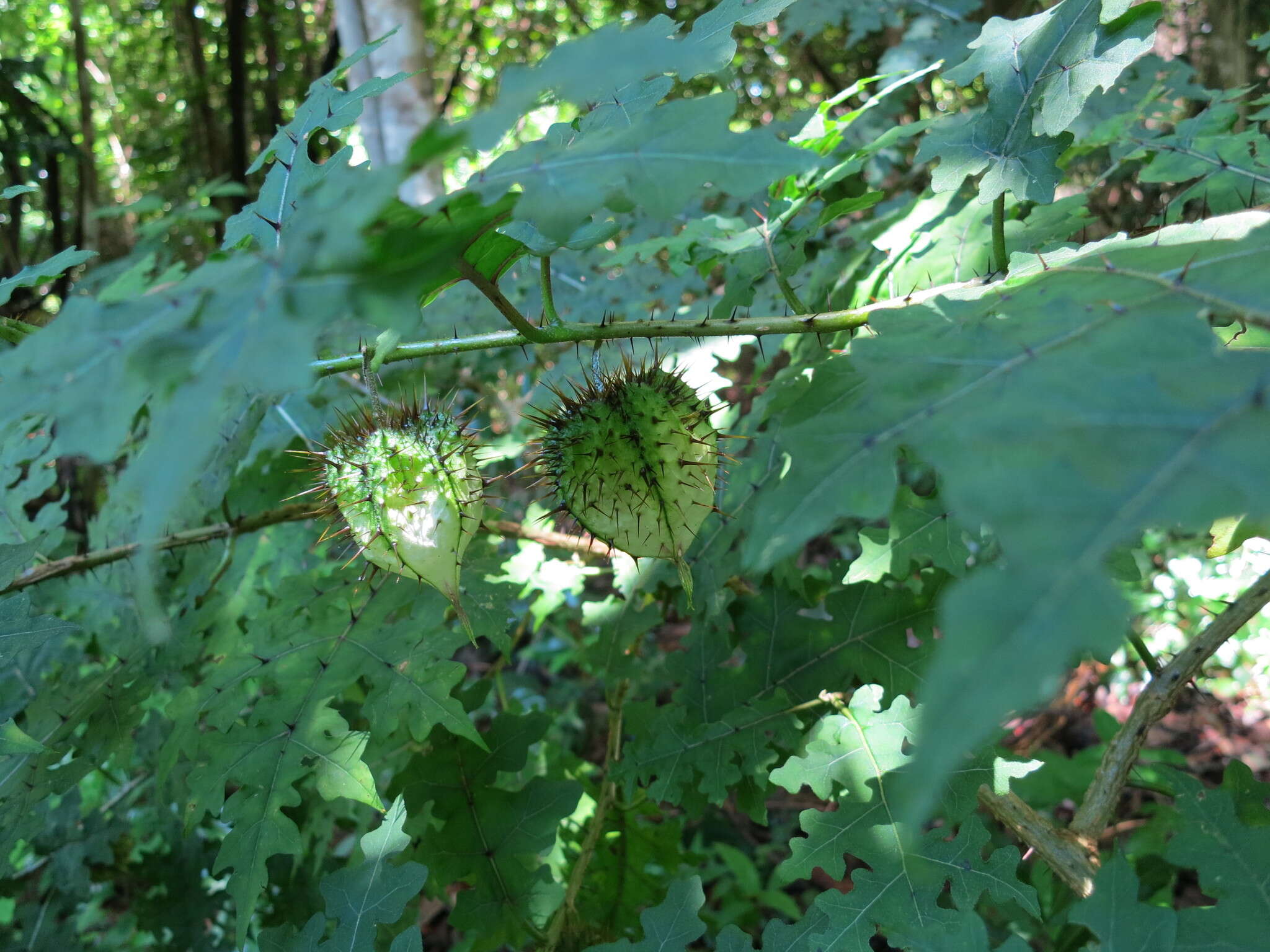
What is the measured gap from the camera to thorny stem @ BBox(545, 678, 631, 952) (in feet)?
5.42

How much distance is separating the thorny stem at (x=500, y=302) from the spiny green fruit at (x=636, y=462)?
20 cm

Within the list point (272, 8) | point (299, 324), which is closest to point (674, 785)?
point (299, 324)

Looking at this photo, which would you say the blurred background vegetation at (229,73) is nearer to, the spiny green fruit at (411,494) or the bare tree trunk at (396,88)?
the bare tree trunk at (396,88)

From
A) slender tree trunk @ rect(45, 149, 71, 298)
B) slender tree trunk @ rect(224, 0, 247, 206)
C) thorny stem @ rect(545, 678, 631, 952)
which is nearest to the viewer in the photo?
thorny stem @ rect(545, 678, 631, 952)

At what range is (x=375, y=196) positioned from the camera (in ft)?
2.15

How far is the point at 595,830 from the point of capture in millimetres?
1816

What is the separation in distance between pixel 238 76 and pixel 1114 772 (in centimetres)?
660

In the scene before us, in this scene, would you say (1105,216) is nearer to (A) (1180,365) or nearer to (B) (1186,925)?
(B) (1186,925)

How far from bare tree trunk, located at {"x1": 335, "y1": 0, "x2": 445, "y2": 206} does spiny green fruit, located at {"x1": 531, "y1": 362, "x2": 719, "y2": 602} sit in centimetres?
248

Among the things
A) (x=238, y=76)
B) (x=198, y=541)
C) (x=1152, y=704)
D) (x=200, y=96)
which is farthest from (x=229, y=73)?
(x=1152, y=704)

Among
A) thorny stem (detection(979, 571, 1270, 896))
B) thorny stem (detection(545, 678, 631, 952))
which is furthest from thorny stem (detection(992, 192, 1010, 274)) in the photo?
thorny stem (detection(545, 678, 631, 952))

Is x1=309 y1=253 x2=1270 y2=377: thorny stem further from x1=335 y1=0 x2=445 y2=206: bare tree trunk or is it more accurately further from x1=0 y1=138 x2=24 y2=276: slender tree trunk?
x1=0 y1=138 x2=24 y2=276: slender tree trunk

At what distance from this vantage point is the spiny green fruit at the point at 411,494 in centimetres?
131

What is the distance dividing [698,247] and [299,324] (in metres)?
1.21
